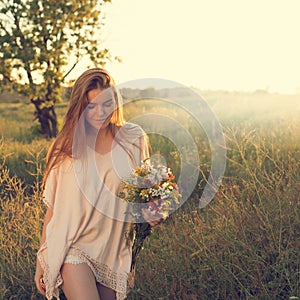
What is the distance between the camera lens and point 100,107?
300 cm

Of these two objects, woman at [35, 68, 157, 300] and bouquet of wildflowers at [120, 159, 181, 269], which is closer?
bouquet of wildflowers at [120, 159, 181, 269]

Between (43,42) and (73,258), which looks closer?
(73,258)

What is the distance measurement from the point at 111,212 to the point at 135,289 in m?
1.25

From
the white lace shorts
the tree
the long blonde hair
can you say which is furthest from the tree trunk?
the white lace shorts


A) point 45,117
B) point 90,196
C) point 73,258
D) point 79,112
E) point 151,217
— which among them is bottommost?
point 45,117

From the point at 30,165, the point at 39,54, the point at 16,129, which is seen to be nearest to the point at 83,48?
the point at 39,54

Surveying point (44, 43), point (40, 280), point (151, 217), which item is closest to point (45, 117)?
point (44, 43)

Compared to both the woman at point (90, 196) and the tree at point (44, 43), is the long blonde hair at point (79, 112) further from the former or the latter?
the tree at point (44, 43)

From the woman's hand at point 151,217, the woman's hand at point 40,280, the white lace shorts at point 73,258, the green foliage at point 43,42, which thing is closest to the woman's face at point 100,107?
the woman's hand at point 151,217

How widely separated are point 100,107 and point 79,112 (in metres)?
0.13

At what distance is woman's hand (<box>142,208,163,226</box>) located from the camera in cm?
288

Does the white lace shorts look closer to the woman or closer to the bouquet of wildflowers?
the woman

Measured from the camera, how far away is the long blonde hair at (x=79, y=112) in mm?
2955

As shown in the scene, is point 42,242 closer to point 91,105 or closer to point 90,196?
point 90,196
